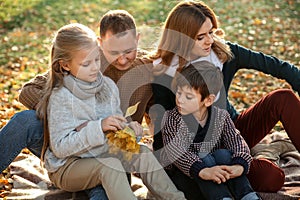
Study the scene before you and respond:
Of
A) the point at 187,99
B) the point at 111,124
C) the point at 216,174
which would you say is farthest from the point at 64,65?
the point at 216,174

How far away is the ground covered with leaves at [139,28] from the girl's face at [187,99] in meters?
2.36

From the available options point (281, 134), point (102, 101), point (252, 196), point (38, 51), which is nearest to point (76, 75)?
point (102, 101)

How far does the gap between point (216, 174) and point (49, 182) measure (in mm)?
1304

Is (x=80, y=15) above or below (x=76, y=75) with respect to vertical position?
below

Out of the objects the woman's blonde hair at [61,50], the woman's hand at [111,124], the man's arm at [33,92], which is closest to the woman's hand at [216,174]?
the woman's hand at [111,124]

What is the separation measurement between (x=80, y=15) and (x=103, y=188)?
18.6 ft

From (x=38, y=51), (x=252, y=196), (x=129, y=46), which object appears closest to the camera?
(x=252, y=196)

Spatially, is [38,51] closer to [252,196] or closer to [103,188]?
[103,188]

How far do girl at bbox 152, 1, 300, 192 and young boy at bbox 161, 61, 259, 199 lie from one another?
0.15 meters

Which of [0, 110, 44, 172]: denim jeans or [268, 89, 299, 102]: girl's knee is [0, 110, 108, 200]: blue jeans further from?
[268, 89, 299, 102]: girl's knee

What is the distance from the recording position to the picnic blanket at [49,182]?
3.78 meters

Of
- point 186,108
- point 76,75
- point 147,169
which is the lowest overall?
point 147,169

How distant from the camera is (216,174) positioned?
3.43 m

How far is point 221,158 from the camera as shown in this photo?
3.57 metres
